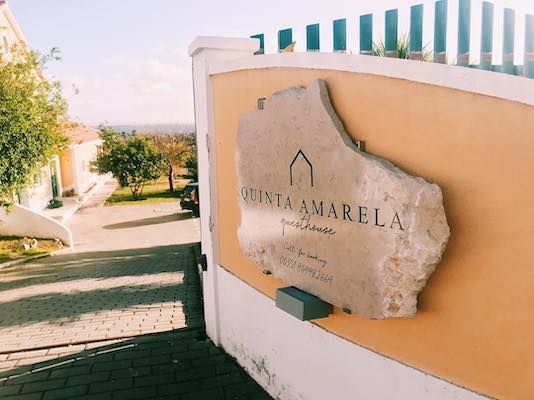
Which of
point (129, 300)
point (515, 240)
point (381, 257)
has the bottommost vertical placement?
point (129, 300)

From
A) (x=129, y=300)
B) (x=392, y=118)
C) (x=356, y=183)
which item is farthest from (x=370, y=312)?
(x=129, y=300)

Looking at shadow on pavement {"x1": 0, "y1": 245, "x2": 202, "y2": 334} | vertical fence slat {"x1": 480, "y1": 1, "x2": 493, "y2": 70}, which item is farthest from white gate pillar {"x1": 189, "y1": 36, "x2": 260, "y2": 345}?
vertical fence slat {"x1": 480, "y1": 1, "x2": 493, "y2": 70}

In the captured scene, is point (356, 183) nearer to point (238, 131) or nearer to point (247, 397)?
point (238, 131)

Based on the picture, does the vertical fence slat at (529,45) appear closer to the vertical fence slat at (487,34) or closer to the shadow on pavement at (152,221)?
the vertical fence slat at (487,34)

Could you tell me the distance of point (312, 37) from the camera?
4.54 metres

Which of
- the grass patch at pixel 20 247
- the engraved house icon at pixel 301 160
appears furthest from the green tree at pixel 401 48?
the grass patch at pixel 20 247

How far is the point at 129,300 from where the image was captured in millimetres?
10367

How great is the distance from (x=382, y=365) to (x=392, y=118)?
1.91 m

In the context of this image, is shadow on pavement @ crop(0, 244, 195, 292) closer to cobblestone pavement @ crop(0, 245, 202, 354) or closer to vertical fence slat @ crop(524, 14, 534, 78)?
cobblestone pavement @ crop(0, 245, 202, 354)

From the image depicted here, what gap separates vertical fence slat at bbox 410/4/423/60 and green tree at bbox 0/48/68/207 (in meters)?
12.9

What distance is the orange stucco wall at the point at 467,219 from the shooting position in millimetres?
2684

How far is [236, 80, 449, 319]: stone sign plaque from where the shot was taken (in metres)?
3.10

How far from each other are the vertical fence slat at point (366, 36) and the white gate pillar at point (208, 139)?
2.11m

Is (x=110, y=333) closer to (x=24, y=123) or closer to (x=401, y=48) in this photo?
(x=401, y=48)
